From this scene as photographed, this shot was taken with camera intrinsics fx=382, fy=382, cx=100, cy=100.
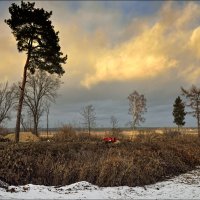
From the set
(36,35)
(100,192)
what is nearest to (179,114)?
(36,35)

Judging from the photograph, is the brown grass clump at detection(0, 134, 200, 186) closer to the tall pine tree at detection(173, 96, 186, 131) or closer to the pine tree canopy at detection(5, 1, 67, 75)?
the pine tree canopy at detection(5, 1, 67, 75)

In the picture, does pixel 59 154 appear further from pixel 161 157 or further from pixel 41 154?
pixel 161 157

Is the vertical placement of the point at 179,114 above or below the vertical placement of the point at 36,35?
below

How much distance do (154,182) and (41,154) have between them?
5.31 metres

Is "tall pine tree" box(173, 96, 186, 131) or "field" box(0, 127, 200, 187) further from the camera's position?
"tall pine tree" box(173, 96, 186, 131)

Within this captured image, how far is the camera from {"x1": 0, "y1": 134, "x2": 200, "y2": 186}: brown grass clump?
49.1 feet

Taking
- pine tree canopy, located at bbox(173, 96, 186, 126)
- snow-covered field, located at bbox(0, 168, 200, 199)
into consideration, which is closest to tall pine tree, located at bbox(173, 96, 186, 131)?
pine tree canopy, located at bbox(173, 96, 186, 126)

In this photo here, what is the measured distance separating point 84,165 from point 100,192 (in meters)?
2.97

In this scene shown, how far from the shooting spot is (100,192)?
12977 millimetres

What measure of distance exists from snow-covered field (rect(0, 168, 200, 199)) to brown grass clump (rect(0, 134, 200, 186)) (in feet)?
3.56

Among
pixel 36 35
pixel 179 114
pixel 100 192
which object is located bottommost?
pixel 100 192

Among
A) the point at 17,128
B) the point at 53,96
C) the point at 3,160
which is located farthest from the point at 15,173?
the point at 53,96

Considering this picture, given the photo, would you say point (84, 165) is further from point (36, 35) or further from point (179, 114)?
point (179, 114)

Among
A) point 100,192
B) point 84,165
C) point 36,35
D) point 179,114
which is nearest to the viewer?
point 100,192
